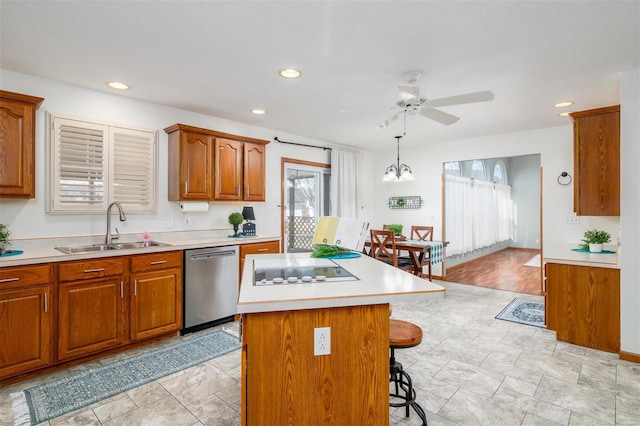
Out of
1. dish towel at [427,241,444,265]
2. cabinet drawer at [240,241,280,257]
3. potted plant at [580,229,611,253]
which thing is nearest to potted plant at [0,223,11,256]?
cabinet drawer at [240,241,280,257]

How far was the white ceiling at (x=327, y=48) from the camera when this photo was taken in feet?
6.34

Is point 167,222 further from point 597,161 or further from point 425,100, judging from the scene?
point 597,161

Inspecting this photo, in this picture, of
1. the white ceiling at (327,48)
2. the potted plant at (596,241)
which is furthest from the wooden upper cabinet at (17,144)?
the potted plant at (596,241)

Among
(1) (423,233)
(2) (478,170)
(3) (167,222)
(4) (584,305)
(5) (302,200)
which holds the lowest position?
(4) (584,305)

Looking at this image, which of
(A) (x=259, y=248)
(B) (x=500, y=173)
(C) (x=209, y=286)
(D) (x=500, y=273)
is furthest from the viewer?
(B) (x=500, y=173)

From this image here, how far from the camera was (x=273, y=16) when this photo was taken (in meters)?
1.99

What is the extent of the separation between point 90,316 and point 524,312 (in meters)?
4.66

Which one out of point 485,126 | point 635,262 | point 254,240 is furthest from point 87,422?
point 485,126

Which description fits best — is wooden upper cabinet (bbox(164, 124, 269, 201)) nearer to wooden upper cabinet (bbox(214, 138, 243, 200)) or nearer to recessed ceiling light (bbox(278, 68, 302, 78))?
wooden upper cabinet (bbox(214, 138, 243, 200))

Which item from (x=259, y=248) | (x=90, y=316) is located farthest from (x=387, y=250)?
(x=90, y=316)

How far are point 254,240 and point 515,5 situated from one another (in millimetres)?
3195

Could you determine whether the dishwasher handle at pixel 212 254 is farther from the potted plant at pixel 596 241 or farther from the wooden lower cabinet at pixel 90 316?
the potted plant at pixel 596 241

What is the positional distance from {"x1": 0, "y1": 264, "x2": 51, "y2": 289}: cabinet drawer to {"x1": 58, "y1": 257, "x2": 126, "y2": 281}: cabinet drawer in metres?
0.10

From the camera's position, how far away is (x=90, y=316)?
2.72m
